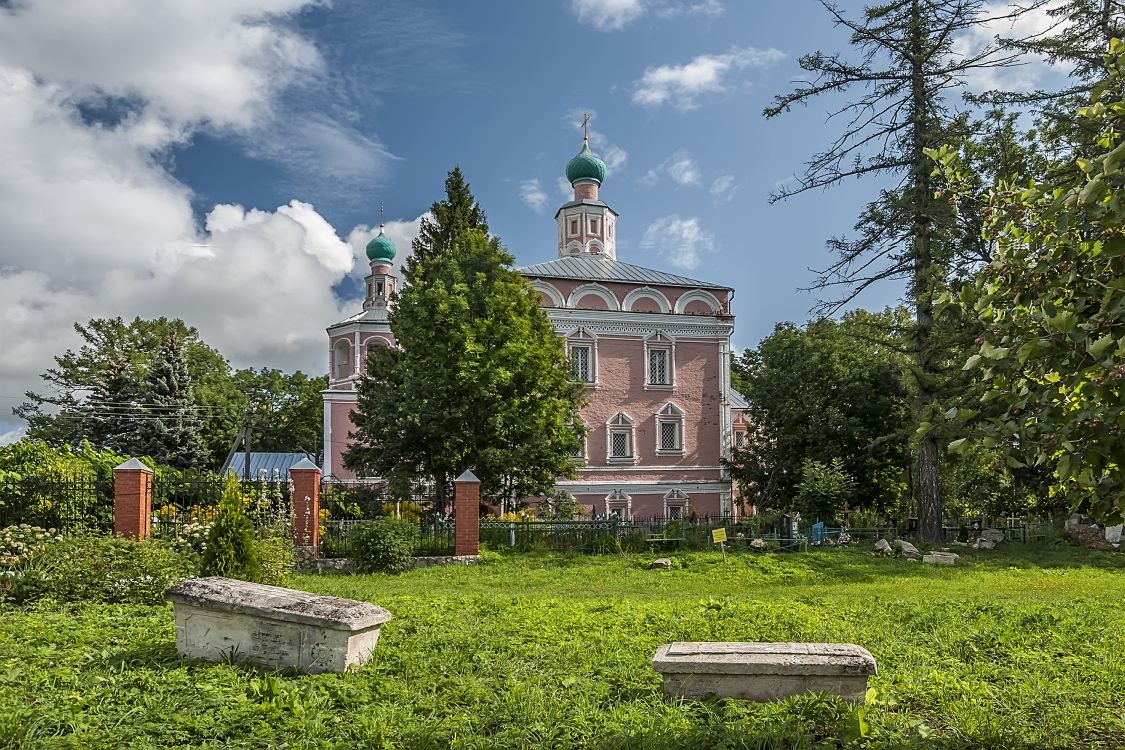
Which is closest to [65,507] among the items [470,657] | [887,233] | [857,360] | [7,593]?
[7,593]

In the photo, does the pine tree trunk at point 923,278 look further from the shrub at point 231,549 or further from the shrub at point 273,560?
the shrub at point 231,549

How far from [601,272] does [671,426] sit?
21.2ft

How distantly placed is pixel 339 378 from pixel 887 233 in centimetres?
2345

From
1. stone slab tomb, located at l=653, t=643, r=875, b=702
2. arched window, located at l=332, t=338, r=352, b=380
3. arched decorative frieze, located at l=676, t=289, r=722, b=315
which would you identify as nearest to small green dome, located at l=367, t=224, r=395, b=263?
arched window, located at l=332, t=338, r=352, b=380

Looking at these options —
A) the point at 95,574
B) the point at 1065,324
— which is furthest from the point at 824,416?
the point at 1065,324

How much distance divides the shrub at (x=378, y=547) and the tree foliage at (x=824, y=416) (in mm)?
15183

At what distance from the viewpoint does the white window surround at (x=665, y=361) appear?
99.8 ft

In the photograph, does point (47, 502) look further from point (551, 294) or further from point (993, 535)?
point (993, 535)

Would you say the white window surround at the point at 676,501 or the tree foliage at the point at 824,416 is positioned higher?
the tree foliage at the point at 824,416

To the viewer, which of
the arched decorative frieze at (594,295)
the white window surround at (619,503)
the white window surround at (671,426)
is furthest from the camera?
the white window surround at (671,426)

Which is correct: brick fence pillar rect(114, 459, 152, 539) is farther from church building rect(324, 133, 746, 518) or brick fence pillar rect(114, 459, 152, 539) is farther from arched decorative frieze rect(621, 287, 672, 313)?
arched decorative frieze rect(621, 287, 672, 313)

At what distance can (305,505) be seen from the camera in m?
15.2

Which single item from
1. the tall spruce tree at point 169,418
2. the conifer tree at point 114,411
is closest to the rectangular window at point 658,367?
the tall spruce tree at point 169,418

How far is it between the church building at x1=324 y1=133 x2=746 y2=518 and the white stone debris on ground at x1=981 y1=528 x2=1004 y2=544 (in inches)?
424
